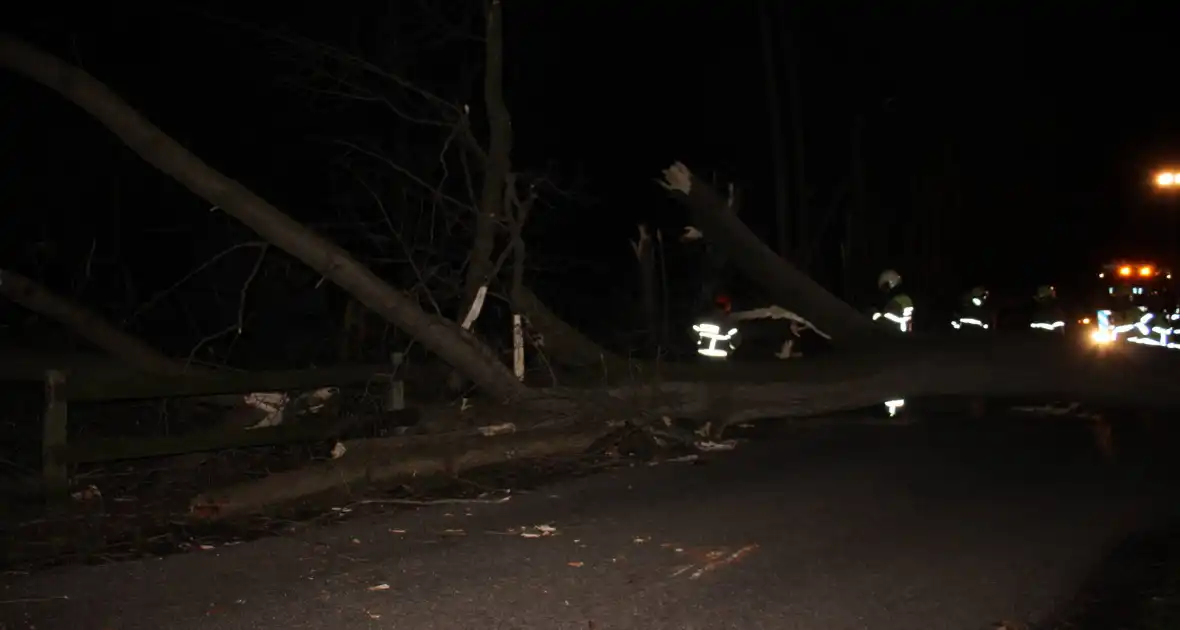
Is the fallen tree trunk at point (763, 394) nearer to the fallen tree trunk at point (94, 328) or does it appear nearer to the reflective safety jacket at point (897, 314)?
the reflective safety jacket at point (897, 314)

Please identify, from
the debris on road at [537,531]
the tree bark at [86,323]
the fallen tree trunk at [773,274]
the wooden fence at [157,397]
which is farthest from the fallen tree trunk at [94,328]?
the fallen tree trunk at [773,274]

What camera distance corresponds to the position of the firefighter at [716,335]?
1627cm

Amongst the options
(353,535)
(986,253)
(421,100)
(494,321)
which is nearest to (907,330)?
(494,321)

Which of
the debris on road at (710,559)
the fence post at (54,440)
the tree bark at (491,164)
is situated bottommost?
the debris on road at (710,559)

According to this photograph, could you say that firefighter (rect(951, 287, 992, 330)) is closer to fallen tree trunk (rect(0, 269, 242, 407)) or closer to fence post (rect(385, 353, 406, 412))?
fence post (rect(385, 353, 406, 412))

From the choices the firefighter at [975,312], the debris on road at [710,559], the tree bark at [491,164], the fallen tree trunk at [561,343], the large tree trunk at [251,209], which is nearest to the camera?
the debris on road at [710,559]

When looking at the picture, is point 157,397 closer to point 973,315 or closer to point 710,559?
point 710,559

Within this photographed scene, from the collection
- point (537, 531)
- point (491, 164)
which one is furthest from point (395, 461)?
point (491, 164)

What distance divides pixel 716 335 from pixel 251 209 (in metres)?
8.22

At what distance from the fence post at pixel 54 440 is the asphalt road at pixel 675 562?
1785mm

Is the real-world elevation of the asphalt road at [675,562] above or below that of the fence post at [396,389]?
below

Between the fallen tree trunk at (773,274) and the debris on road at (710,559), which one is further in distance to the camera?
the fallen tree trunk at (773,274)

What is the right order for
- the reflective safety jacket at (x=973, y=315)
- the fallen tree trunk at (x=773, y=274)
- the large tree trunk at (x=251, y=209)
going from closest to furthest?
the large tree trunk at (x=251, y=209) → the fallen tree trunk at (x=773, y=274) → the reflective safety jacket at (x=973, y=315)

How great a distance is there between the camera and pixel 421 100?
1543 cm
